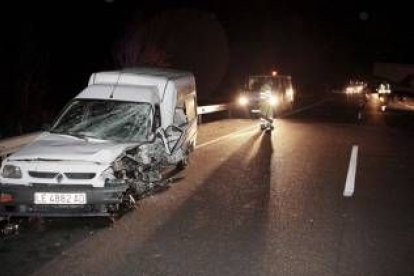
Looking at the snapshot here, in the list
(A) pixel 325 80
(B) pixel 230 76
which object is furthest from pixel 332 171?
(A) pixel 325 80

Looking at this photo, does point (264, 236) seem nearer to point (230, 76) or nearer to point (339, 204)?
point (339, 204)

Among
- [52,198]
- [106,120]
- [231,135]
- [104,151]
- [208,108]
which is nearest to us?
Answer: [52,198]

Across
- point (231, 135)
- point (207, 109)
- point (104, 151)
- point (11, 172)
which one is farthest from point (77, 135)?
point (207, 109)

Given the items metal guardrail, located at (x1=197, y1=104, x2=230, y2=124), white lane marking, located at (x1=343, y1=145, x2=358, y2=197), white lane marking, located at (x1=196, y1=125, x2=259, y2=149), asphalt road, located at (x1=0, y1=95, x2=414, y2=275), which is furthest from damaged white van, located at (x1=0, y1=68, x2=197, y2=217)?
metal guardrail, located at (x1=197, y1=104, x2=230, y2=124)

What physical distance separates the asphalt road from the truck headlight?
0.68 meters

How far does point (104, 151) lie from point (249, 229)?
2.13 m

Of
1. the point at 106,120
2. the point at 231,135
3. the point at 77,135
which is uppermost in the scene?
the point at 106,120

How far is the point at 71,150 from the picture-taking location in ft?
25.8

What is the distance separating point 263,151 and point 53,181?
26.6 ft

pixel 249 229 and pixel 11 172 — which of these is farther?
pixel 11 172

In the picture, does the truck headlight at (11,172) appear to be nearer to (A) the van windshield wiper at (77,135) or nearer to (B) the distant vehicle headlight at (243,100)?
(A) the van windshield wiper at (77,135)

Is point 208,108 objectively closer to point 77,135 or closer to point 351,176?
point 351,176

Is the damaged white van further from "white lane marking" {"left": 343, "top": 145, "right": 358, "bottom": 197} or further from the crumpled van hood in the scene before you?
"white lane marking" {"left": 343, "top": 145, "right": 358, "bottom": 197}

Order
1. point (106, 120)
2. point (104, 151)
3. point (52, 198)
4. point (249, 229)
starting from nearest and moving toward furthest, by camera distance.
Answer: point (52, 198) < point (249, 229) < point (104, 151) < point (106, 120)
